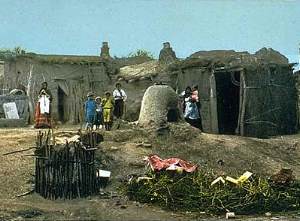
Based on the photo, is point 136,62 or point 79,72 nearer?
point 79,72

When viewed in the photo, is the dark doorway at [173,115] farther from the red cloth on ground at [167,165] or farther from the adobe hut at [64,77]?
the adobe hut at [64,77]

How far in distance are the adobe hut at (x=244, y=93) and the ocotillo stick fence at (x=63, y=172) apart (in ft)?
27.9

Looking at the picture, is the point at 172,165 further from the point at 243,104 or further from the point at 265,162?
the point at 243,104

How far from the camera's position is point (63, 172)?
12.7 meters

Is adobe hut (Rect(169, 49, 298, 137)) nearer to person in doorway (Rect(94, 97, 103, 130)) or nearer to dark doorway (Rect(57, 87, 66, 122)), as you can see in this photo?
person in doorway (Rect(94, 97, 103, 130))

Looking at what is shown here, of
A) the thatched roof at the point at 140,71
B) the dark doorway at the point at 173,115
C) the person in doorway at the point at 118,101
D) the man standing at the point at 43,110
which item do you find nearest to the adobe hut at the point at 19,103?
the man standing at the point at 43,110

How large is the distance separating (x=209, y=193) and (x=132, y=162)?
318 cm

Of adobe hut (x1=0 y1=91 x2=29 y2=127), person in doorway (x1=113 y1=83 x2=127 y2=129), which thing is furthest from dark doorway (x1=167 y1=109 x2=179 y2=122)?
adobe hut (x1=0 y1=91 x2=29 y2=127)

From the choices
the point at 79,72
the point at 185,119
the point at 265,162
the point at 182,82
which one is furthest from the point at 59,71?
the point at 265,162

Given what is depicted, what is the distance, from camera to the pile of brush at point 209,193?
12.0m

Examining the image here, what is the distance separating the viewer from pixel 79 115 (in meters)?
27.5

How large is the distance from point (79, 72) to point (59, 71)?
3.13ft

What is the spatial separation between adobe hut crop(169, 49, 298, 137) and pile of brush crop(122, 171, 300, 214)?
24.6ft

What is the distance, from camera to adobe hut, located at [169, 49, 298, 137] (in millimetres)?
20406
